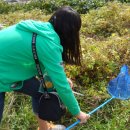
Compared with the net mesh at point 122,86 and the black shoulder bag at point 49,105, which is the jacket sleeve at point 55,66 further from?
the net mesh at point 122,86

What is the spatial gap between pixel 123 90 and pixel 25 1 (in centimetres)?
574

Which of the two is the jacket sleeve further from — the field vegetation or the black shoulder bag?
the field vegetation

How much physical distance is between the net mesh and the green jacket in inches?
43.6

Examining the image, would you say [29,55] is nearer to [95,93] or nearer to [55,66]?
[55,66]

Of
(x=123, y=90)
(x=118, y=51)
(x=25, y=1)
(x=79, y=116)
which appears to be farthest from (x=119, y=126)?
(x=25, y=1)

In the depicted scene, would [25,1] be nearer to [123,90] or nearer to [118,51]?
[118,51]

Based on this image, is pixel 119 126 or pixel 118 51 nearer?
pixel 119 126

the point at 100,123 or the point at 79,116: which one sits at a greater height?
the point at 79,116

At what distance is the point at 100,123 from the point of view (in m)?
3.30

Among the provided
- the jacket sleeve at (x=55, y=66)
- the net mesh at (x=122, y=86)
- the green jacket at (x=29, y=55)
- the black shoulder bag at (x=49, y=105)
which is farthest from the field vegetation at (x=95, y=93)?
the jacket sleeve at (x=55, y=66)

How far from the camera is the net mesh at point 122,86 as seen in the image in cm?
351

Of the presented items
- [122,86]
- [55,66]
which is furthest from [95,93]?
[55,66]

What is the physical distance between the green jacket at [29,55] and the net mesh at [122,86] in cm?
111

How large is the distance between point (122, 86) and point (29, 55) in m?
1.46
